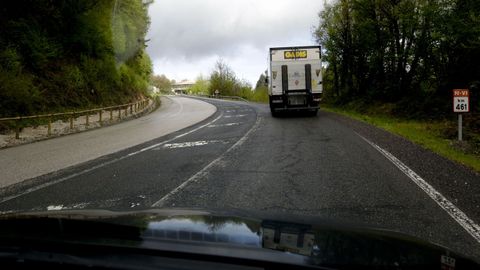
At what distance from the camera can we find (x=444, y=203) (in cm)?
642

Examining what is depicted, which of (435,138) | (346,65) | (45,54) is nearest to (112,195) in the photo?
(435,138)

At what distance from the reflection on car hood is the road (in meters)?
0.99

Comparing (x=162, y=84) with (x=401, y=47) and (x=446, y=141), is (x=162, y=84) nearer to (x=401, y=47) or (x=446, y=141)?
(x=401, y=47)

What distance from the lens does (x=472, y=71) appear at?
2161 centimetres

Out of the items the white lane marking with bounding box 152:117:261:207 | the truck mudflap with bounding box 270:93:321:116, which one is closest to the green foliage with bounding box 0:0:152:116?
the truck mudflap with bounding box 270:93:321:116

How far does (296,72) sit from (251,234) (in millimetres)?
22159

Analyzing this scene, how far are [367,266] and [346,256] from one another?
16 centimetres

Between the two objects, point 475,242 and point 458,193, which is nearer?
point 475,242

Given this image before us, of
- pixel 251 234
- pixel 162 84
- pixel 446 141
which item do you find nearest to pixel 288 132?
pixel 446 141

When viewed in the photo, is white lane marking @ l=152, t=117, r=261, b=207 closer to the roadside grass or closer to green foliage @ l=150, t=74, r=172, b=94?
the roadside grass

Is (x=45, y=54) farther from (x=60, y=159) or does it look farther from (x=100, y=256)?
(x=100, y=256)

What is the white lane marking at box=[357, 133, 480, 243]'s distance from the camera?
5270 millimetres

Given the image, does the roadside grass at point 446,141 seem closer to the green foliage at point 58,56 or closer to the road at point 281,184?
the road at point 281,184

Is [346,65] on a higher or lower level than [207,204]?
higher
